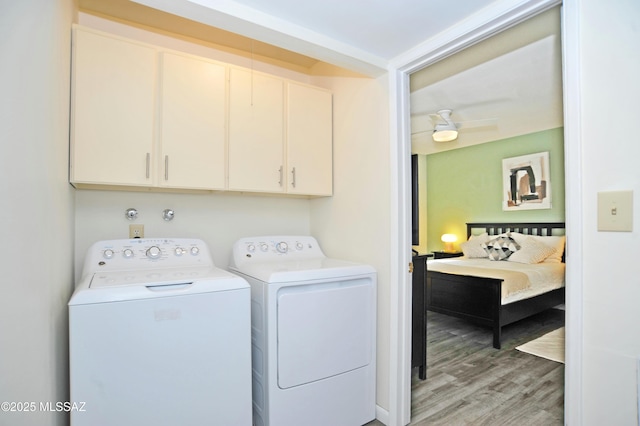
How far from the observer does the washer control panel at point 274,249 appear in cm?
219

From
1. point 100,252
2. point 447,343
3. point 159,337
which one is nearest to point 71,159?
point 100,252

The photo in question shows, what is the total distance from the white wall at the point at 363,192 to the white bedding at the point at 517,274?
181 centimetres

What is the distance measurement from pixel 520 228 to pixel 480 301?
6.74 feet

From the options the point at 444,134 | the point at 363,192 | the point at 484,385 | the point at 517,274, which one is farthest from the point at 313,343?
the point at 444,134

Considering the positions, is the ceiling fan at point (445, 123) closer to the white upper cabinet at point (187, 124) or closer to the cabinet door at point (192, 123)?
the white upper cabinet at point (187, 124)

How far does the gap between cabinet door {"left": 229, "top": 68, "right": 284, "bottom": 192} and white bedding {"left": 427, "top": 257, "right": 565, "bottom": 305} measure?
→ 2.42 meters

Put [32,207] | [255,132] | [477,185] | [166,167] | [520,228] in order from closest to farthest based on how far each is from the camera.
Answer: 1. [32,207]
2. [166,167]
3. [255,132]
4. [520,228]
5. [477,185]

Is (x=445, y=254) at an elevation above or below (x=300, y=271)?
below

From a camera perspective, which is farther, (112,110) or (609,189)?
(112,110)

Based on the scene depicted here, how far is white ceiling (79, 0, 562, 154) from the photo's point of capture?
4.81 feet

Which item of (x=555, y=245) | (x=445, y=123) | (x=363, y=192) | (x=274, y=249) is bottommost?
(x=555, y=245)

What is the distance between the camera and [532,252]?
13.9 ft

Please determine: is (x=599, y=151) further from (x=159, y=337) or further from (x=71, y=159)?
(x=71, y=159)

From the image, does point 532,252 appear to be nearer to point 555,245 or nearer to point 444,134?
point 555,245
